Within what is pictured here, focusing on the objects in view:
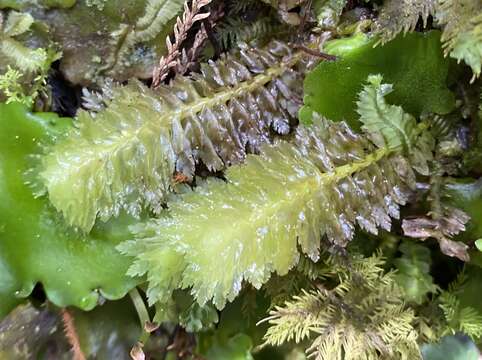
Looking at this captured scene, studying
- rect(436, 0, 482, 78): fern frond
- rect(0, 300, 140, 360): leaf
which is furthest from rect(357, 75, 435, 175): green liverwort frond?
rect(0, 300, 140, 360): leaf

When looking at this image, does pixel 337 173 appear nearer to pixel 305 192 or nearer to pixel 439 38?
pixel 305 192

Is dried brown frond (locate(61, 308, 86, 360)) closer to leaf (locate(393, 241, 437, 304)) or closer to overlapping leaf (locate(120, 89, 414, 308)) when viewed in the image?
overlapping leaf (locate(120, 89, 414, 308))

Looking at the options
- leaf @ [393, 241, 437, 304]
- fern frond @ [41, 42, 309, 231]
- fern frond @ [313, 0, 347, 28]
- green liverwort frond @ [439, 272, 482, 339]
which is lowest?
green liverwort frond @ [439, 272, 482, 339]

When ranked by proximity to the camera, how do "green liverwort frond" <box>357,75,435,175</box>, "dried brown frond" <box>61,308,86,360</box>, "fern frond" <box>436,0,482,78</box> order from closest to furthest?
"fern frond" <box>436,0,482,78</box> → "green liverwort frond" <box>357,75,435,175</box> → "dried brown frond" <box>61,308,86,360</box>

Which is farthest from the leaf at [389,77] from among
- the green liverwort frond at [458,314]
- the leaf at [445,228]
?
the green liverwort frond at [458,314]

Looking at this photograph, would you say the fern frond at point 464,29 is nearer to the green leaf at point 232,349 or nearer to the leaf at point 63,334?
the green leaf at point 232,349

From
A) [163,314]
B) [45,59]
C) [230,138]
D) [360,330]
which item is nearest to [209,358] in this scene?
[163,314]

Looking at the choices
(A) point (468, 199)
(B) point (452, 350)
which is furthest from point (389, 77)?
(B) point (452, 350)

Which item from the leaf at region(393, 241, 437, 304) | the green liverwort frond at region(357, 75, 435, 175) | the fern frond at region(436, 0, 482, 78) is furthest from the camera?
the leaf at region(393, 241, 437, 304)
